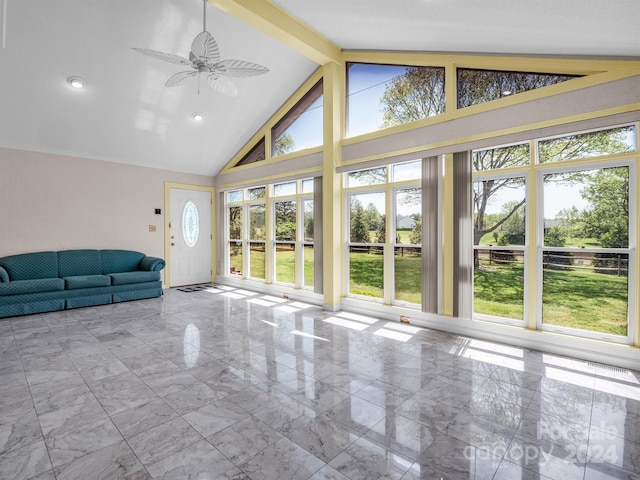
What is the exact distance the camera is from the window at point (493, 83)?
12.1 feet

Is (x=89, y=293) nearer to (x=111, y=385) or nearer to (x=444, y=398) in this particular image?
(x=111, y=385)

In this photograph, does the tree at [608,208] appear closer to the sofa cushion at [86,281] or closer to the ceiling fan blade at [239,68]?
the ceiling fan blade at [239,68]

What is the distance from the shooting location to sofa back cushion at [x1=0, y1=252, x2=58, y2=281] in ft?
17.6

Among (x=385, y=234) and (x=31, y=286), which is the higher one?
(x=385, y=234)

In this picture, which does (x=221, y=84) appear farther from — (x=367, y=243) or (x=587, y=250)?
(x=587, y=250)

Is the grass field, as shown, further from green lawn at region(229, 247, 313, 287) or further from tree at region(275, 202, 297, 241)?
tree at region(275, 202, 297, 241)

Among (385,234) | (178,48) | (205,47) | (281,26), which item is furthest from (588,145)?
(178,48)

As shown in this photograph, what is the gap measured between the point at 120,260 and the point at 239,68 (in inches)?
191

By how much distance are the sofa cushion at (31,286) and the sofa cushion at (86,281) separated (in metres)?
0.10

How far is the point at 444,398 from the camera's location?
2580 millimetres

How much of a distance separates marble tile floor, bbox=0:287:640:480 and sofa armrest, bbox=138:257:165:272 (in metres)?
2.35

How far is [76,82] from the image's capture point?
4.85 metres

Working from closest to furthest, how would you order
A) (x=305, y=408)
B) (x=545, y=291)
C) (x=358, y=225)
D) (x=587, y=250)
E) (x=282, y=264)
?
(x=305, y=408) → (x=587, y=250) → (x=545, y=291) → (x=358, y=225) → (x=282, y=264)

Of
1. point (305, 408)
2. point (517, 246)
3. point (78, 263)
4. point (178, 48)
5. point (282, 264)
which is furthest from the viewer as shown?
point (282, 264)
